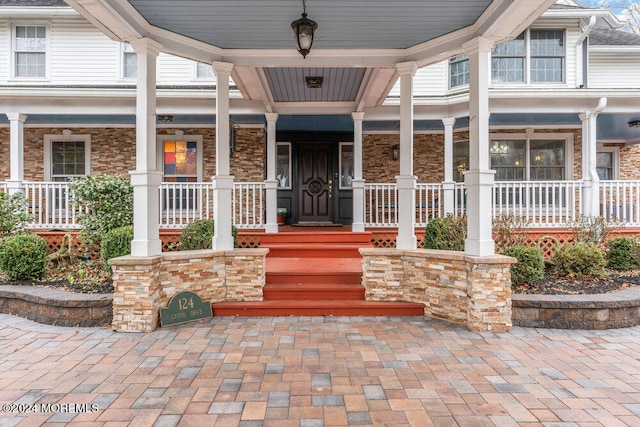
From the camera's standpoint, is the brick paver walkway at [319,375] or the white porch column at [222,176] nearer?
the brick paver walkway at [319,375]

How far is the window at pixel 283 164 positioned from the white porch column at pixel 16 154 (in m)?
5.58

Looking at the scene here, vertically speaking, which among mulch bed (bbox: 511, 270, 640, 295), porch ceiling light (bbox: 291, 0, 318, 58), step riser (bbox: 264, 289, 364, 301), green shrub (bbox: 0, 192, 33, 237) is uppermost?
porch ceiling light (bbox: 291, 0, 318, 58)

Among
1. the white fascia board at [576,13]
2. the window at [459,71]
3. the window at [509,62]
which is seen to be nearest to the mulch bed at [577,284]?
the window at [459,71]

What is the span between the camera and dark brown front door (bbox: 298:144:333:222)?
31.7 ft

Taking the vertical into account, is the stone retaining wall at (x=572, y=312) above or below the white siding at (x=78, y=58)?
below

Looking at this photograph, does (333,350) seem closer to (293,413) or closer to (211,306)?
(293,413)

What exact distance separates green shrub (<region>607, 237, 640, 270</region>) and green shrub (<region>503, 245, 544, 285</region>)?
1967 mm

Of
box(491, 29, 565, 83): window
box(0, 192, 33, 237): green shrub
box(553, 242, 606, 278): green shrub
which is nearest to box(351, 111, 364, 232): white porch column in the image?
box(553, 242, 606, 278): green shrub

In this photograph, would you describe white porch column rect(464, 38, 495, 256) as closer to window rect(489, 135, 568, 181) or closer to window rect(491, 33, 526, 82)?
window rect(491, 33, 526, 82)

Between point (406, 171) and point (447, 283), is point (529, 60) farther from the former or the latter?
point (447, 283)

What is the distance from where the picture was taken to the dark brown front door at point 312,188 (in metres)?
9.66

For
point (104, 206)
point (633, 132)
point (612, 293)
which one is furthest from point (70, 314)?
point (633, 132)

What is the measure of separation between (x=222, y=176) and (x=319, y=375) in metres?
3.01

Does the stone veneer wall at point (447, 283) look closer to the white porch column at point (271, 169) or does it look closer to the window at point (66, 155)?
the white porch column at point (271, 169)
